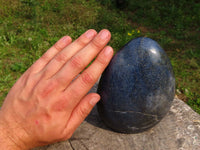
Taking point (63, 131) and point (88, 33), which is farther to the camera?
point (88, 33)

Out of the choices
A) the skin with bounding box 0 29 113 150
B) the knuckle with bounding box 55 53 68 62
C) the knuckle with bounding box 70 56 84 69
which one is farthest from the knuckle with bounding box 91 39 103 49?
Result: the knuckle with bounding box 55 53 68 62

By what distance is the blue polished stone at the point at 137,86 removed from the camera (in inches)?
70.5

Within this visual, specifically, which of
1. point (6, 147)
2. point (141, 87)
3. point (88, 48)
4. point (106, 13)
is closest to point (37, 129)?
point (6, 147)

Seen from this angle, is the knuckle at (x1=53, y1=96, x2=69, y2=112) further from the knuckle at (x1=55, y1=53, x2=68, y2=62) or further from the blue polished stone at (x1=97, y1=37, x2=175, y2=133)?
the blue polished stone at (x1=97, y1=37, x2=175, y2=133)

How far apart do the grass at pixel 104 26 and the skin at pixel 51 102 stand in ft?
6.69

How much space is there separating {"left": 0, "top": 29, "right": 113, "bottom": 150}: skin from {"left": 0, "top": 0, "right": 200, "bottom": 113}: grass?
2.04m

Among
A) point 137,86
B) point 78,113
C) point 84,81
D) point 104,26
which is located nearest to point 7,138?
point 78,113

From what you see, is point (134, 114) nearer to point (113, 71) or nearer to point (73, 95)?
point (113, 71)

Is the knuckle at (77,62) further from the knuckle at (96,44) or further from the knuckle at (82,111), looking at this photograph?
the knuckle at (82,111)

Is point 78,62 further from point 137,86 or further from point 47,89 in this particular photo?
point 137,86

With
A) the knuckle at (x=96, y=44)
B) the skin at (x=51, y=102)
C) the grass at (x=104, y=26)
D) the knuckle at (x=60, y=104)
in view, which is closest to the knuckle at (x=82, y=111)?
the skin at (x=51, y=102)

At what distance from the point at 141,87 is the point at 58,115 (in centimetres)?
73

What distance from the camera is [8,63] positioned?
4.24 m

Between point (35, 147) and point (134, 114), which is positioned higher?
point (134, 114)
